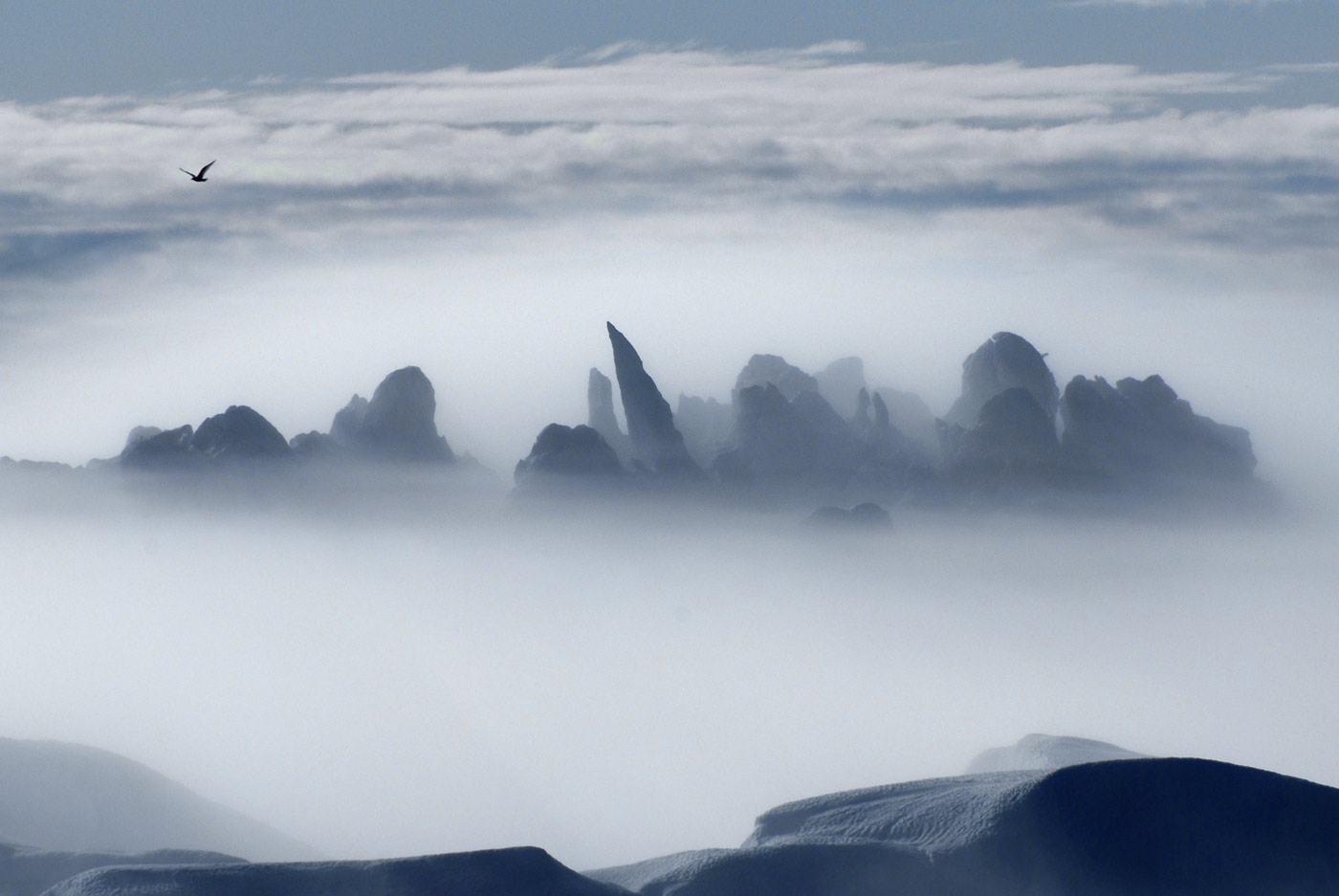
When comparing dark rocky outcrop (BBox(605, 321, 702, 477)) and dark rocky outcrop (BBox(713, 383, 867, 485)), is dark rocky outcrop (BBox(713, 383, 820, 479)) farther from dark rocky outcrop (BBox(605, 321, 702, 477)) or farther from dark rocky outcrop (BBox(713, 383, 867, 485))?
dark rocky outcrop (BBox(605, 321, 702, 477))

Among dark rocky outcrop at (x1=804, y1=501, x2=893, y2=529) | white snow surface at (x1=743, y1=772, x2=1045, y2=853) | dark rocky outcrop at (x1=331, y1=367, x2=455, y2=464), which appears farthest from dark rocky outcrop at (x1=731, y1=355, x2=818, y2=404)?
white snow surface at (x1=743, y1=772, x2=1045, y2=853)

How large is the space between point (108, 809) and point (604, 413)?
6882 cm

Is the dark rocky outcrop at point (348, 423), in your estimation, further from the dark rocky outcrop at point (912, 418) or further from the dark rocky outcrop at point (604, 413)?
the dark rocky outcrop at point (912, 418)

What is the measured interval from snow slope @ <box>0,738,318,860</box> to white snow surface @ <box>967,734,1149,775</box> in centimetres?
1751

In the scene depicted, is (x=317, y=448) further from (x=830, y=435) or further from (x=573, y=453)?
(x=830, y=435)

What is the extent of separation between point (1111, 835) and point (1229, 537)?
370ft

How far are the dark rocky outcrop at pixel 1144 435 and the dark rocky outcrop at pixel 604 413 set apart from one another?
32.5 metres

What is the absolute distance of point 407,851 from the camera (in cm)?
4550

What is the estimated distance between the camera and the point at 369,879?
14789 millimetres

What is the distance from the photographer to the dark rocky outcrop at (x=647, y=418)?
91.3m

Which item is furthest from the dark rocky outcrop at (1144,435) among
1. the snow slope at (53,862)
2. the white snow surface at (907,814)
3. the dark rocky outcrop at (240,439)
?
the snow slope at (53,862)

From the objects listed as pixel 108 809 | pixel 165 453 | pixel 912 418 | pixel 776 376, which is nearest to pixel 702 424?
pixel 776 376

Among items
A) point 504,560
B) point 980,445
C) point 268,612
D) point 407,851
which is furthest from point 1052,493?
point 268,612

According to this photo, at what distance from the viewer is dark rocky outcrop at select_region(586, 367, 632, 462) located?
97.9 metres
